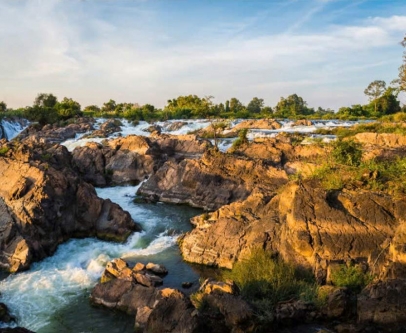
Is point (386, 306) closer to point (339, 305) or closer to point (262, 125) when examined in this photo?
point (339, 305)

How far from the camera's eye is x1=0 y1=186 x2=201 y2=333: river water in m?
12.3

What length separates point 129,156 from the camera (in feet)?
108

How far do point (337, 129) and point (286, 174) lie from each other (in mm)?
15203

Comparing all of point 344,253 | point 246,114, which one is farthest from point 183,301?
point 246,114

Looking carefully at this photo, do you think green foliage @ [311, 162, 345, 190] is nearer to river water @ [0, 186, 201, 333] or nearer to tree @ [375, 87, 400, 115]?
river water @ [0, 186, 201, 333]

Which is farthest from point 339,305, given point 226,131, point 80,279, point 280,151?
point 226,131

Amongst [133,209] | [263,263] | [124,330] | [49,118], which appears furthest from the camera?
[49,118]

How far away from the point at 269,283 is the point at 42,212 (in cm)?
1122

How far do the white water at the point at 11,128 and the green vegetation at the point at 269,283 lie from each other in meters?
47.7

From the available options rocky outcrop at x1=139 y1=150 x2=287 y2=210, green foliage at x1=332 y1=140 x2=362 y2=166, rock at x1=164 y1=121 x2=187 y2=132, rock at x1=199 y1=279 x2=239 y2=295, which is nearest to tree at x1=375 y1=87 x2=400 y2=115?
rock at x1=164 y1=121 x2=187 y2=132

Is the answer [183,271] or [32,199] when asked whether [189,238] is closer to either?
[183,271]

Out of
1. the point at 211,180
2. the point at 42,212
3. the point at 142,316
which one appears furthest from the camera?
the point at 211,180

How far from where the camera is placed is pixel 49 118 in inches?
2453

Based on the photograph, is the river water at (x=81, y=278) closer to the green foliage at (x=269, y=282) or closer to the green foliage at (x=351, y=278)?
the green foliage at (x=269, y=282)
